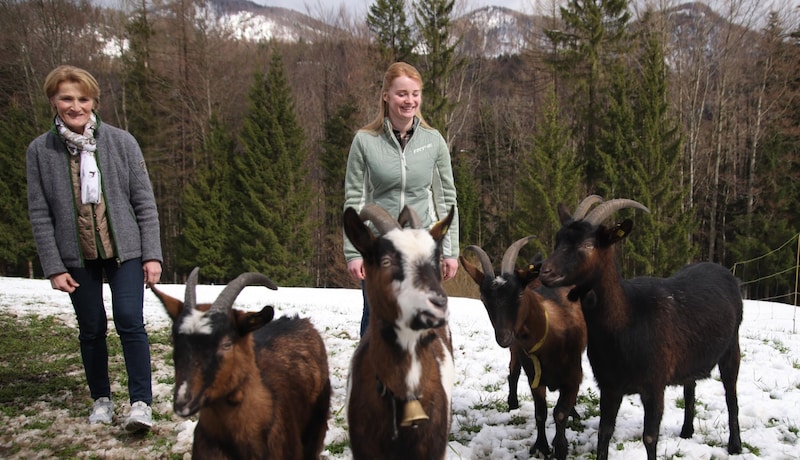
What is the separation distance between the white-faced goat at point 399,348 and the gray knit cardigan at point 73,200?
214 centimetres

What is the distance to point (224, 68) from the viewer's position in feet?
92.1

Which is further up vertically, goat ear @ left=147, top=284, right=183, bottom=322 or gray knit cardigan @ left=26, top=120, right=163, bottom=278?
gray knit cardigan @ left=26, top=120, right=163, bottom=278

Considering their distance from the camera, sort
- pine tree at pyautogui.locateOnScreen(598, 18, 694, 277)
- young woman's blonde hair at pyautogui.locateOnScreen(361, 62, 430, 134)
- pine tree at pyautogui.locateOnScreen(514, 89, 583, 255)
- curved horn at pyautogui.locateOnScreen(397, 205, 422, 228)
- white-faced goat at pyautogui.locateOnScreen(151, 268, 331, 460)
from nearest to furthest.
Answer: white-faced goat at pyautogui.locateOnScreen(151, 268, 331, 460), curved horn at pyautogui.locateOnScreen(397, 205, 422, 228), young woman's blonde hair at pyautogui.locateOnScreen(361, 62, 430, 134), pine tree at pyautogui.locateOnScreen(598, 18, 694, 277), pine tree at pyautogui.locateOnScreen(514, 89, 583, 255)

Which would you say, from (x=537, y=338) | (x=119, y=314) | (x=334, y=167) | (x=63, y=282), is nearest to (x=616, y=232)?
(x=537, y=338)

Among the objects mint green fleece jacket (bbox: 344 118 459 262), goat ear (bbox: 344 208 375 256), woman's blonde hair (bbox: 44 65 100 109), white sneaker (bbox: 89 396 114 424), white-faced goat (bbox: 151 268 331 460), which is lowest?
white sneaker (bbox: 89 396 114 424)

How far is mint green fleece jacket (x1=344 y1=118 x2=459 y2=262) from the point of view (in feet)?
11.6

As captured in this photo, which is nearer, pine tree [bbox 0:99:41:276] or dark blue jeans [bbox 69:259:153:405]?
dark blue jeans [bbox 69:259:153:405]

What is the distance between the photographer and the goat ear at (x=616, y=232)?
3.64m

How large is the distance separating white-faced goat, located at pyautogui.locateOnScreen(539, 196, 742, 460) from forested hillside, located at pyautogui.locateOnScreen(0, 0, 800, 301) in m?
18.7

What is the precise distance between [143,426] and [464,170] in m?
27.3

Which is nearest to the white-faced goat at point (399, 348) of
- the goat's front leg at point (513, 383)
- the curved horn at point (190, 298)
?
the curved horn at point (190, 298)

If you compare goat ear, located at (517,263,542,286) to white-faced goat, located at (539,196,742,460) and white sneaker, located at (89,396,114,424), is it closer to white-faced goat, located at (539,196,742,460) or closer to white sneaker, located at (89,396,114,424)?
white-faced goat, located at (539,196,742,460)

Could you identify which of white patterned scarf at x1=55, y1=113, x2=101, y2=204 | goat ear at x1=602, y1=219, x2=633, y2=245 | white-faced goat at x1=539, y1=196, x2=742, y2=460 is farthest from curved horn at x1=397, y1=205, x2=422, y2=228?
white patterned scarf at x1=55, y1=113, x2=101, y2=204

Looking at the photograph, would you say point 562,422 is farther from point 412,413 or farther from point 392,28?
point 392,28
